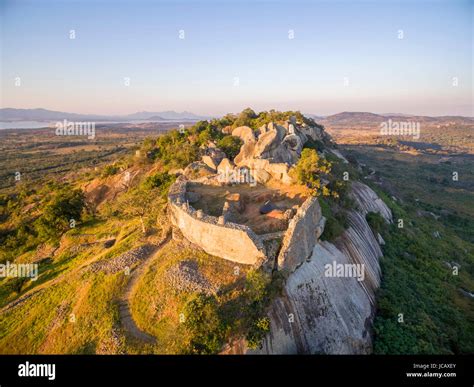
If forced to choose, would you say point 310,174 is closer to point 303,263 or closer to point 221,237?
point 303,263

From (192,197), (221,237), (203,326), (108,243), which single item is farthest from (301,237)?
(108,243)

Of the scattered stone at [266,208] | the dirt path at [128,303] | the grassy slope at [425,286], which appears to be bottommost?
the grassy slope at [425,286]

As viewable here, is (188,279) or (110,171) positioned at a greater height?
(110,171)

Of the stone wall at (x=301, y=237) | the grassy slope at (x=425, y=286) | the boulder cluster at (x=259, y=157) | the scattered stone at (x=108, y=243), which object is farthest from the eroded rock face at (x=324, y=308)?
the scattered stone at (x=108, y=243)

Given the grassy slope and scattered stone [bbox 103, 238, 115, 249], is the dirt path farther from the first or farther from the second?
the grassy slope

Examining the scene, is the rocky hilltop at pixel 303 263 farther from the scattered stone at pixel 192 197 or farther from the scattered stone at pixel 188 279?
the scattered stone at pixel 188 279
